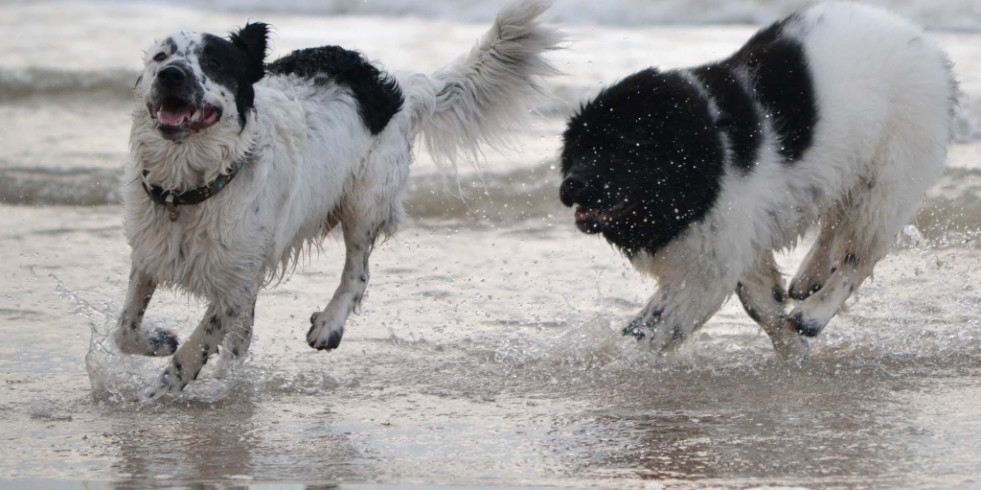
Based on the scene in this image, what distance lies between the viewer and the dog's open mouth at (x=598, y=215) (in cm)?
477

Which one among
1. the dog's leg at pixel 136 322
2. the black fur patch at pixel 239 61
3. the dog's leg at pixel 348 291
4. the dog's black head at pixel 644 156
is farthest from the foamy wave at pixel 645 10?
the dog's leg at pixel 136 322

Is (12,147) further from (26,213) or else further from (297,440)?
(297,440)

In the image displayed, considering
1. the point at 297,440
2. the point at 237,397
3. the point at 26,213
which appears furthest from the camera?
the point at 26,213

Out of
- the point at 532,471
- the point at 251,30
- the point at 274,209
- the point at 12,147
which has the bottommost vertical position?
the point at 12,147

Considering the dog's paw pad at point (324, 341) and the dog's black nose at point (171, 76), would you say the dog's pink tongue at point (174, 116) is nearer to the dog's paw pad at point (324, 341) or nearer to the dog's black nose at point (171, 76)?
the dog's black nose at point (171, 76)

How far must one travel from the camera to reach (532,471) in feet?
12.3

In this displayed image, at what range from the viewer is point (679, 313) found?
A: 506 centimetres

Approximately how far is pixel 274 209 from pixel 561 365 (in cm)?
116

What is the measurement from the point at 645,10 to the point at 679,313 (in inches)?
364

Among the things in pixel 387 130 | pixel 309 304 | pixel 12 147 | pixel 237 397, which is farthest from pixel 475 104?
pixel 12 147

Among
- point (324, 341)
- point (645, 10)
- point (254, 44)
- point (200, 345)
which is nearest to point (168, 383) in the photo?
point (200, 345)

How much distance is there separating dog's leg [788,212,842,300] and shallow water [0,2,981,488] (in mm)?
216

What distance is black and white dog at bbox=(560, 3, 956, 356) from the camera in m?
4.78

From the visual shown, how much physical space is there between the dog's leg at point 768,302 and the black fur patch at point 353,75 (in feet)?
4.88
